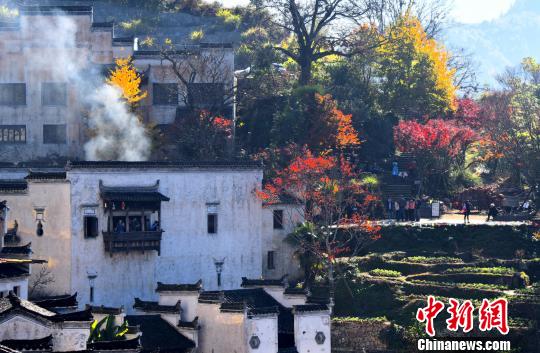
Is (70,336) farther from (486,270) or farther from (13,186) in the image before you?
(486,270)

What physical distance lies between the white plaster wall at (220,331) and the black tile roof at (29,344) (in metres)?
14.6

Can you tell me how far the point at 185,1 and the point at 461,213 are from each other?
4876 cm

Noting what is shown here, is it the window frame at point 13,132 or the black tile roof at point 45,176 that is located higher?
the window frame at point 13,132

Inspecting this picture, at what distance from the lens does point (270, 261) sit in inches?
3305

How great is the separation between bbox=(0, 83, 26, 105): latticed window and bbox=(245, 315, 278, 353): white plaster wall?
31.3 m

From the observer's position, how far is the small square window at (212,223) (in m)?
82.2

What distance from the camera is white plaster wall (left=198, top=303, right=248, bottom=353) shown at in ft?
233

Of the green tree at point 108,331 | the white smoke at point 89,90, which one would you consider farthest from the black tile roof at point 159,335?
the white smoke at point 89,90

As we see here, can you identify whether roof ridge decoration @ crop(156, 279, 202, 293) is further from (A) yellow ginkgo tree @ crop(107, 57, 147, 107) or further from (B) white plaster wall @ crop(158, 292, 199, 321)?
(A) yellow ginkgo tree @ crop(107, 57, 147, 107)

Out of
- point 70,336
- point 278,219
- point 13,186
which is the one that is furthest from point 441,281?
point 70,336

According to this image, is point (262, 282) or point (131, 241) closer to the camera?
point (262, 282)

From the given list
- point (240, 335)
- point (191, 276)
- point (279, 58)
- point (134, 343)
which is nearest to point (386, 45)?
point (279, 58)

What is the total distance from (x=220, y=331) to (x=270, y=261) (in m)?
12.6

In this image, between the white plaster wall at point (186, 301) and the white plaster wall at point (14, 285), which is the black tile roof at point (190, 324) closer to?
the white plaster wall at point (186, 301)
